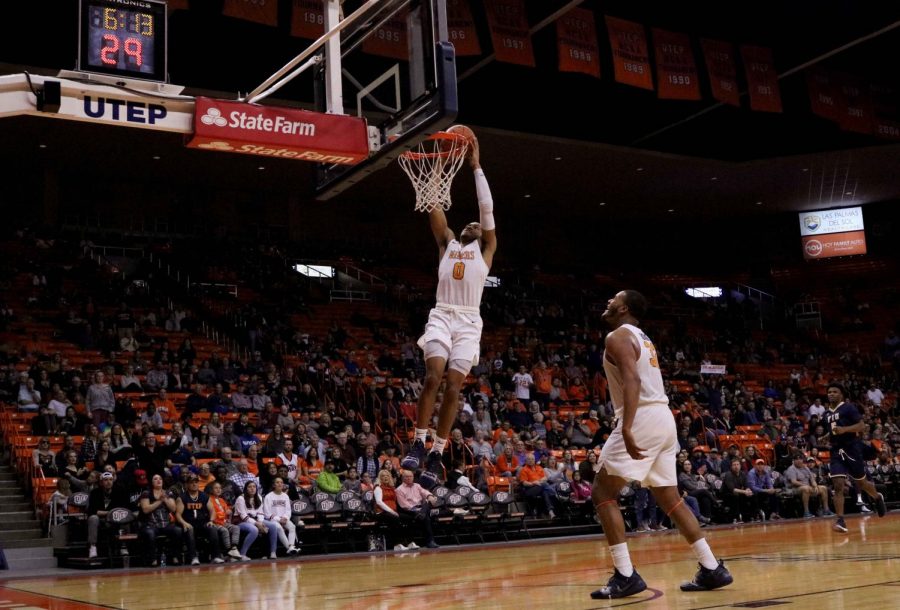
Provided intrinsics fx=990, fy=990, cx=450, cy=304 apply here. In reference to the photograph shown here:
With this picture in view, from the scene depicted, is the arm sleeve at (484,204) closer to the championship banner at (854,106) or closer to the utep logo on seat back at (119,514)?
the utep logo on seat back at (119,514)

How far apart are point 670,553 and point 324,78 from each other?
21.1 ft

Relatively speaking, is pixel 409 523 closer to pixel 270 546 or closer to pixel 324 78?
pixel 270 546

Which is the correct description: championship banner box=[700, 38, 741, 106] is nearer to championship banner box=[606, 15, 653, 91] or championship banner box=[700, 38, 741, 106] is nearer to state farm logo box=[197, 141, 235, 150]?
championship banner box=[606, 15, 653, 91]

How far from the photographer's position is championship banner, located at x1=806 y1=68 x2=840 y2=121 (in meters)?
22.6

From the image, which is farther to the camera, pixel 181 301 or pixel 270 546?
pixel 181 301

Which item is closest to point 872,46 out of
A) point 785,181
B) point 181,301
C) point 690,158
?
point 690,158

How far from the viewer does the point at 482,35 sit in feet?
66.4

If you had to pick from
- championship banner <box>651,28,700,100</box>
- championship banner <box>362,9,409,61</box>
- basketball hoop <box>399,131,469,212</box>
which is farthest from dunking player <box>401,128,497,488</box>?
championship banner <box>651,28,700,100</box>

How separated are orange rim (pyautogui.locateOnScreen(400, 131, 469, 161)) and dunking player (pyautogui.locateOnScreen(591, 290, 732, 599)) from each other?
7.17ft

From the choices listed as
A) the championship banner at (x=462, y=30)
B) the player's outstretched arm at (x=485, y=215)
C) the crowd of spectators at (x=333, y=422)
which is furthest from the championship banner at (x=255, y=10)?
the player's outstretched arm at (x=485, y=215)

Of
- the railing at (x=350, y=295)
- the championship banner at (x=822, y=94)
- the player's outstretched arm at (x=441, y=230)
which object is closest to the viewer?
the player's outstretched arm at (x=441, y=230)

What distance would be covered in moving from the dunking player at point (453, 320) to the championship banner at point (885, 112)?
18.9 metres

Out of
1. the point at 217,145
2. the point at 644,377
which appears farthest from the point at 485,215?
the point at 217,145

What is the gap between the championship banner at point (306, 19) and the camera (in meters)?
16.6
